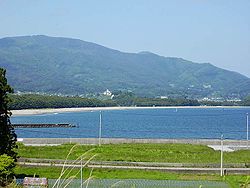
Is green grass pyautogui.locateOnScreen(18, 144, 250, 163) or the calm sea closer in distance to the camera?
green grass pyautogui.locateOnScreen(18, 144, 250, 163)

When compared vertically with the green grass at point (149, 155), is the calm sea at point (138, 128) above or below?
below

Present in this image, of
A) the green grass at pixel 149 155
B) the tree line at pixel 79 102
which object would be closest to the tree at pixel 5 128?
the green grass at pixel 149 155

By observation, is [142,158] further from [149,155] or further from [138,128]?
[138,128]

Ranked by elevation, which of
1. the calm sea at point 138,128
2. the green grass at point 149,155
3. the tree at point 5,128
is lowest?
the calm sea at point 138,128

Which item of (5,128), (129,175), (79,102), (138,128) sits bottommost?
(138,128)

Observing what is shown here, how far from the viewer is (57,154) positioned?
27.6 meters

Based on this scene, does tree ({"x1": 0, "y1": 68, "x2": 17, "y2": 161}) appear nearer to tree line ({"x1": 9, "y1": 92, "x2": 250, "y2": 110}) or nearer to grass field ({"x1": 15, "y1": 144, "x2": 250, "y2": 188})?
grass field ({"x1": 15, "y1": 144, "x2": 250, "y2": 188})

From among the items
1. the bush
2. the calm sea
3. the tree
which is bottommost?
the calm sea

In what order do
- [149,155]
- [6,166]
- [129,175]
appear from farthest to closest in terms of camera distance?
1. [149,155]
2. [129,175]
3. [6,166]

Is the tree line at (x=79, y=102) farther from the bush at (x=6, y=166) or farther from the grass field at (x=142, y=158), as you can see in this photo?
the bush at (x=6, y=166)

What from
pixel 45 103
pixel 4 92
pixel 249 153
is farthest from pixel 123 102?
pixel 4 92

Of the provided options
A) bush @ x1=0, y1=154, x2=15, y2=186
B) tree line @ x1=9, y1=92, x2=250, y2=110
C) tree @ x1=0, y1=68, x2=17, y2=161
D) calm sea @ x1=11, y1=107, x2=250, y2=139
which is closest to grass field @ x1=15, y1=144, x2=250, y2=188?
tree @ x1=0, y1=68, x2=17, y2=161

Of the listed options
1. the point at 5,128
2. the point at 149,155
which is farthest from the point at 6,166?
the point at 149,155

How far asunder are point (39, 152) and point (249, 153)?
40.2 ft
